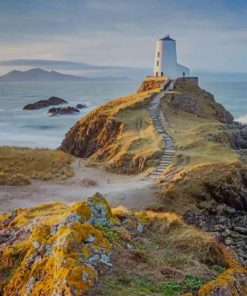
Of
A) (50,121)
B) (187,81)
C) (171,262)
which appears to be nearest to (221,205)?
(171,262)

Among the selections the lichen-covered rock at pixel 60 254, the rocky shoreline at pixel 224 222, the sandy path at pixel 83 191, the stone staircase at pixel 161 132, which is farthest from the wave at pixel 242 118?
the lichen-covered rock at pixel 60 254

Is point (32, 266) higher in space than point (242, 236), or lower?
higher

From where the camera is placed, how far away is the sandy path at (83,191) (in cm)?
1917

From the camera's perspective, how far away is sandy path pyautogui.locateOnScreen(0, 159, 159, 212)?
62.9 feet

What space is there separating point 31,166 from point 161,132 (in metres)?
8.39

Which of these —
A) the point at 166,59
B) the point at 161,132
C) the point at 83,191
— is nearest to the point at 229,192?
the point at 83,191

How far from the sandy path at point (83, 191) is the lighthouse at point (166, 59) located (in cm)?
2481

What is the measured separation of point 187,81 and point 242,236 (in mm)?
26949

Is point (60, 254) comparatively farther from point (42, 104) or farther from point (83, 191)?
point (42, 104)

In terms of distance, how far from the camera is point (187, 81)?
42.3 meters

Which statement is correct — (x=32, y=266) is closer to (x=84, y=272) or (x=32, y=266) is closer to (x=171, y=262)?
(x=84, y=272)

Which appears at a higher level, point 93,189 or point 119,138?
point 119,138

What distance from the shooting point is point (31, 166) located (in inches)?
997

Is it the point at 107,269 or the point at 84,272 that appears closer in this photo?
the point at 84,272
